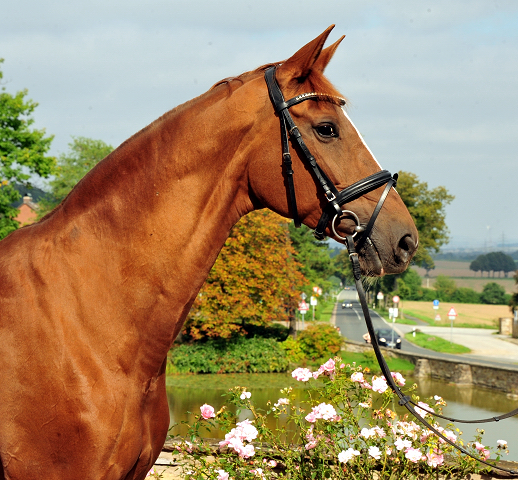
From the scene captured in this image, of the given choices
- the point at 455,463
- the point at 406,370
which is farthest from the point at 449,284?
the point at 455,463

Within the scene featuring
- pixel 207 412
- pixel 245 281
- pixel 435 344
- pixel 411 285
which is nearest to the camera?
pixel 207 412

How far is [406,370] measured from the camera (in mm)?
26844

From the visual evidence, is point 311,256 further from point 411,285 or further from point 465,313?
point 411,285

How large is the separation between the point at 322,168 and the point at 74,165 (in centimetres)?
4805

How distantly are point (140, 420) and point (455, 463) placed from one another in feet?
12.5

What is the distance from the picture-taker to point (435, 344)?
35.7m

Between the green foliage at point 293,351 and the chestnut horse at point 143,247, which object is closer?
the chestnut horse at point 143,247


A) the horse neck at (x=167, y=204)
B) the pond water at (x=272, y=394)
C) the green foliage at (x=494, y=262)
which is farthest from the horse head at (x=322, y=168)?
the green foliage at (x=494, y=262)

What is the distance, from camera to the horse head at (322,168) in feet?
6.91

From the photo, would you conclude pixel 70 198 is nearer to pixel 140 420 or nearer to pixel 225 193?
pixel 225 193

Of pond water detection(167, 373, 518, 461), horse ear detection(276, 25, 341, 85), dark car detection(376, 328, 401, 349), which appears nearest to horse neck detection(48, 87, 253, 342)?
horse ear detection(276, 25, 341, 85)

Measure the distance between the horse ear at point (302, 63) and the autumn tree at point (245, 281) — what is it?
21.9 m

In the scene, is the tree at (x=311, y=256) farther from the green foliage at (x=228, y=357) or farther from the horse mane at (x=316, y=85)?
the horse mane at (x=316, y=85)

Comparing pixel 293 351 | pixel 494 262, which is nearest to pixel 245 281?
pixel 293 351
